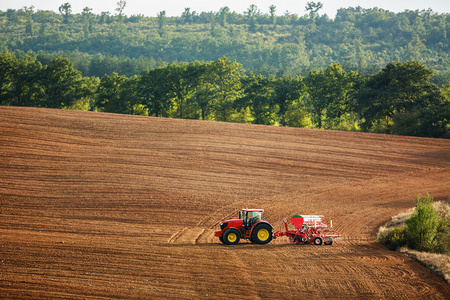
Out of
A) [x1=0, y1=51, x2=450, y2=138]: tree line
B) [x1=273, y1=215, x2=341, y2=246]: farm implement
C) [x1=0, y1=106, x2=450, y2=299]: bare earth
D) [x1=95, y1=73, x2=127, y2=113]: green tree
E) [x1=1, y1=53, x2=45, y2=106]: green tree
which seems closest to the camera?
[x1=0, y1=106, x2=450, y2=299]: bare earth

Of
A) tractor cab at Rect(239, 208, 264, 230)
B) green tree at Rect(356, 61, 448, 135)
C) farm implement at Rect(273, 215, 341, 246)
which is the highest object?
green tree at Rect(356, 61, 448, 135)

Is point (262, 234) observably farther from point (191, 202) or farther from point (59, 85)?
point (59, 85)

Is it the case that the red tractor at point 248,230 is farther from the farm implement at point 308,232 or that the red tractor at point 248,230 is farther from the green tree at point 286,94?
the green tree at point 286,94

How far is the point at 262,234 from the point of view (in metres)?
17.7

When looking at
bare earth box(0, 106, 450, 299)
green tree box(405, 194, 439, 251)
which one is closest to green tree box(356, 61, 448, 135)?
bare earth box(0, 106, 450, 299)

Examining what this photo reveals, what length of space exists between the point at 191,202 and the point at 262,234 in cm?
731

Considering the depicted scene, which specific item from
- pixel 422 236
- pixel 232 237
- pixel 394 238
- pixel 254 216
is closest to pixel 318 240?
pixel 254 216

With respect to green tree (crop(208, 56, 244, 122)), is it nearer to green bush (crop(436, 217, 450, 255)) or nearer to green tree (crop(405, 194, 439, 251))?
green bush (crop(436, 217, 450, 255))

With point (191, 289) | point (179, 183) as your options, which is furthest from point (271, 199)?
point (191, 289)

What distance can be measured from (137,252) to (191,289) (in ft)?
12.1

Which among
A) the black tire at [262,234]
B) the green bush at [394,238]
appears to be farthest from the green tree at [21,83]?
the green bush at [394,238]

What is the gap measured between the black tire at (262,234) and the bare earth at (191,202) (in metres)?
0.33

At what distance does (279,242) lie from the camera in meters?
18.6

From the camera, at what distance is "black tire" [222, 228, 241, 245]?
17.3m
